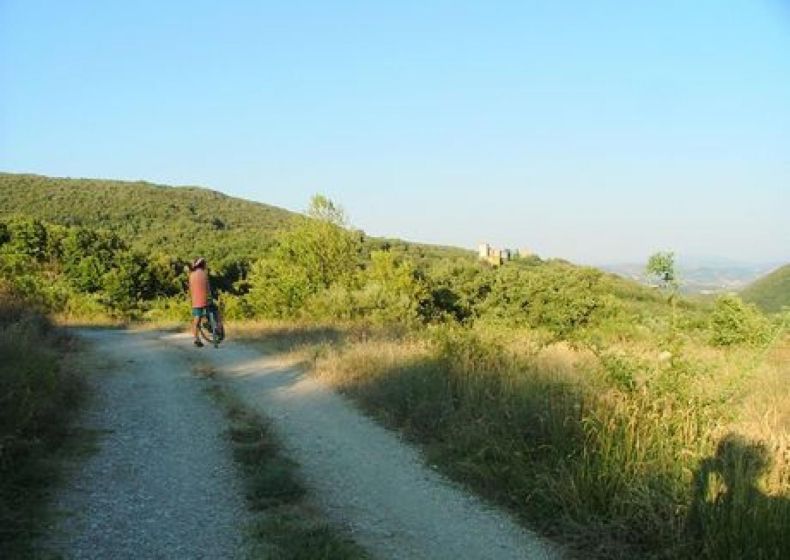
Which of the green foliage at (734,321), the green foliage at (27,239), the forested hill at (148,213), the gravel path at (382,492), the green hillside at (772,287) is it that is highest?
the forested hill at (148,213)

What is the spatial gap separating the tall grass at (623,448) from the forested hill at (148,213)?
5564 centimetres

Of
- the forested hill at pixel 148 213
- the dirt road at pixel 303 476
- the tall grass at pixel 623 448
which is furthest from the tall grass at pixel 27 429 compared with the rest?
the forested hill at pixel 148 213

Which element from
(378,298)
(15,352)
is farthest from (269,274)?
(15,352)

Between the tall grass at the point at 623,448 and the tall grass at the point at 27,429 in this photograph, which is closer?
the tall grass at the point at 623,448

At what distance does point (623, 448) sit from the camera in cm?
617

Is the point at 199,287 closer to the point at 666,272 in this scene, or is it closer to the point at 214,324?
the point at 214,324

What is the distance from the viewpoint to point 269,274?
3312cm

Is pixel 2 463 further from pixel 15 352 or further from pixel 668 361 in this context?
pixel 668 361

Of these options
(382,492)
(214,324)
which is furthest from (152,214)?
(382,492)

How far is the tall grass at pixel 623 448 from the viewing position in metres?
5.14

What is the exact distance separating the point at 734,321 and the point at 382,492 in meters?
18.0

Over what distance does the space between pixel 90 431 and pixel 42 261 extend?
42.0 meters

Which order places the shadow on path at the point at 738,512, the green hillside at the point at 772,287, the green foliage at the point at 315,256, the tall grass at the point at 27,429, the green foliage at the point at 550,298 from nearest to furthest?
the shadow on path at the point at 738,512
the tall grass at the point at 27,429
the green foliage at the point at 315,256
the green hillside at the point at 772,287
the green foliage at the point at 550,298

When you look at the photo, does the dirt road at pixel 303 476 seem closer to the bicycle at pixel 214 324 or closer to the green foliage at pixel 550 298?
the bicycle at pixel 214 324
